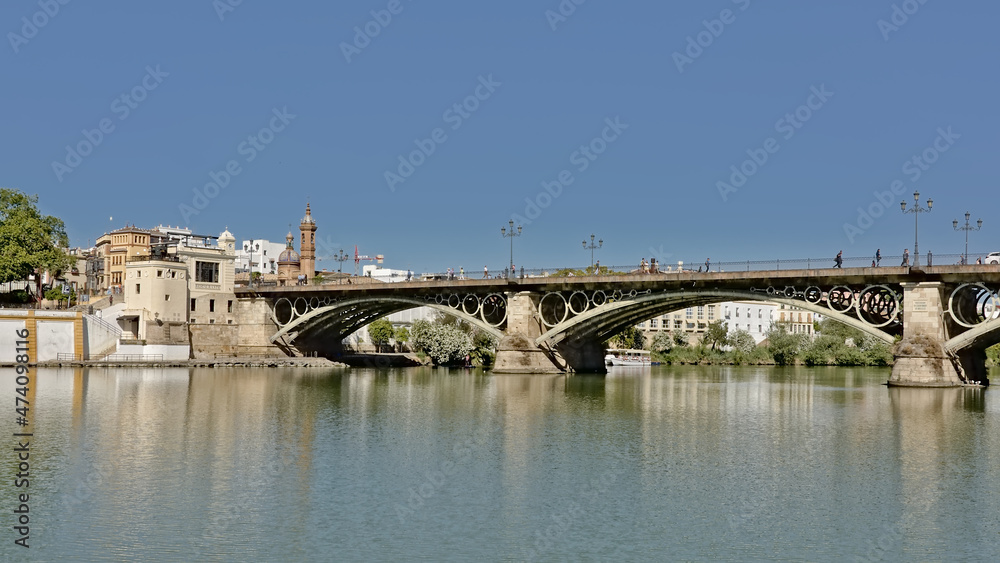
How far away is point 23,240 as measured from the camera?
8994 cm

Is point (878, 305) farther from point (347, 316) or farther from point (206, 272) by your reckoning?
point (206, 272)

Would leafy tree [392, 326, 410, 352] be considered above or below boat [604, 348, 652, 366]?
above

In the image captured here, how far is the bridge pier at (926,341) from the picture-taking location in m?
59.3

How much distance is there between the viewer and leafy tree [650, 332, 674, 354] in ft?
430

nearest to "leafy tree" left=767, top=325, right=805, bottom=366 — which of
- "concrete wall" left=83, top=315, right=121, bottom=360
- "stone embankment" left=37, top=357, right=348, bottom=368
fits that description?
"stone embankment" left=37, top=357, right=348, bottom=368

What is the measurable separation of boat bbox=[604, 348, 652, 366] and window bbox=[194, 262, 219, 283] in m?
43.1

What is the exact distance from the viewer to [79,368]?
252 feet

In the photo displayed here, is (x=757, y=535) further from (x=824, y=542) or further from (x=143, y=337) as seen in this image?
(x=143, y=337)

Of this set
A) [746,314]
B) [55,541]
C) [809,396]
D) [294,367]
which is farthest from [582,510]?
[746,314]

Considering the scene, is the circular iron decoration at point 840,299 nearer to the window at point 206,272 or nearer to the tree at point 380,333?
the window at point 206,272

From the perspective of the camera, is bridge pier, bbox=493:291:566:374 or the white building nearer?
bridge pier, bbox=493:291:566:374

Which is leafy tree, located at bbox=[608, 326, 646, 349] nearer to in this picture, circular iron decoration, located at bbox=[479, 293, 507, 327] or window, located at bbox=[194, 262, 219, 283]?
circular iron decoration, located at bbox=[479, 293, 507, 327]

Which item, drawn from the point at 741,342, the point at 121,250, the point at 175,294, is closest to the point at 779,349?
the point at 741,342

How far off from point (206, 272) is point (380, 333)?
887 inches
